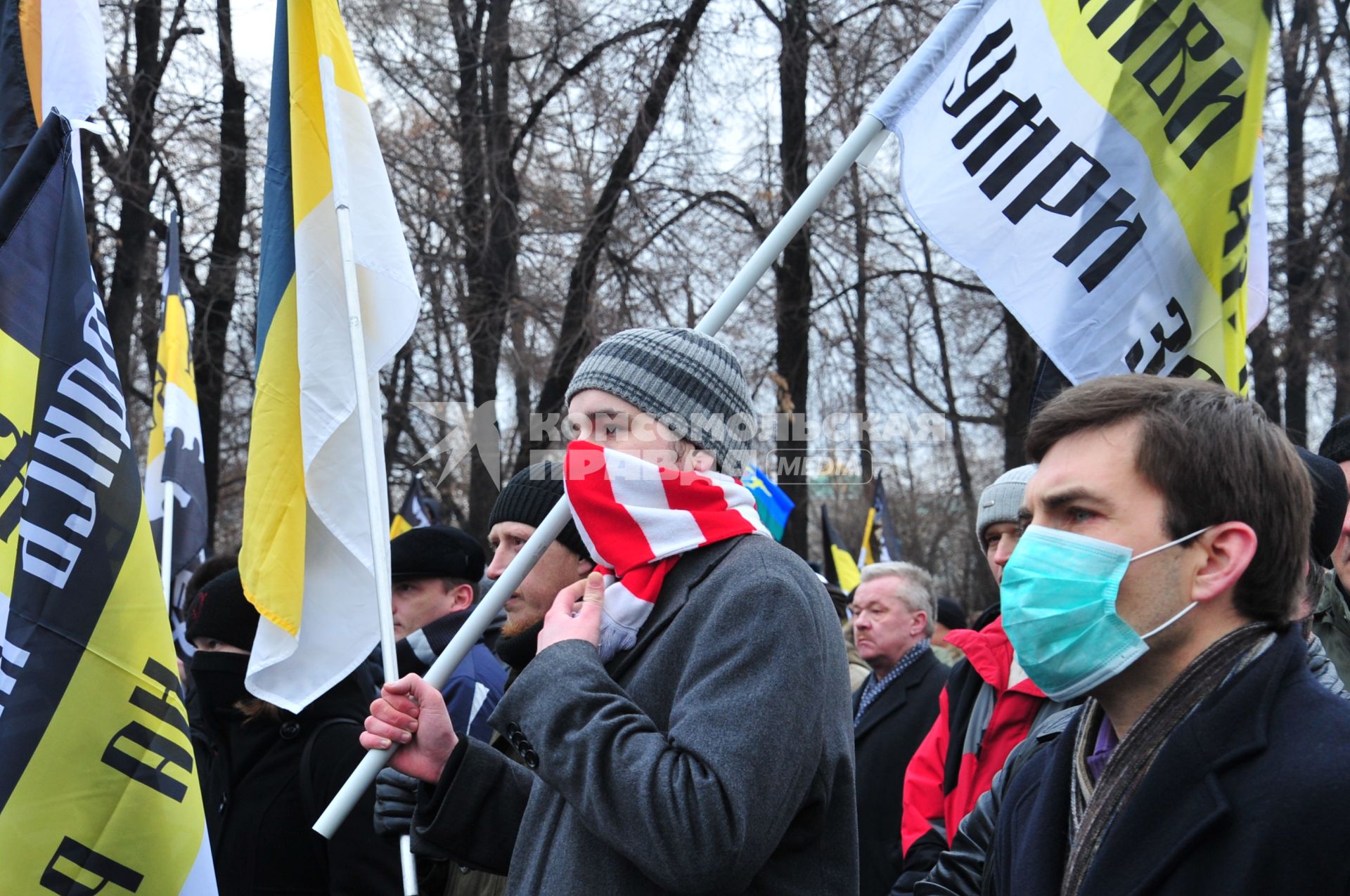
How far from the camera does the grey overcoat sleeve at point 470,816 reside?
2.70m

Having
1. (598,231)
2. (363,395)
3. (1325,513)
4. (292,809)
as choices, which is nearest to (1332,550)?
(1325,513)

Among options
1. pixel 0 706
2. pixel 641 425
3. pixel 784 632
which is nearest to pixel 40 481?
pixel 0 706

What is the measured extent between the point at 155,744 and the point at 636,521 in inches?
55.0

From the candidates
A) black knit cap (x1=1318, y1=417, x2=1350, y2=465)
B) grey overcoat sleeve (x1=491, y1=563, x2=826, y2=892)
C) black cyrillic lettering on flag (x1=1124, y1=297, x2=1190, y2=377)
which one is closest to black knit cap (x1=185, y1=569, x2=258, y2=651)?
grey overcoat sleeve (x1=491, y1=563, x2=826, y2=892)

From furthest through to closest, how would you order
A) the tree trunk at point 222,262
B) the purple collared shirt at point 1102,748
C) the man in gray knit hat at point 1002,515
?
the tree trunk at point 222,262, the man in gray knit hat at point 1002,515, the purple collared shirt at point 1102,748

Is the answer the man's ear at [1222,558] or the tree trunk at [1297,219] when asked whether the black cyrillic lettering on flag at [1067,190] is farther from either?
the tree trunk at [1297,219]

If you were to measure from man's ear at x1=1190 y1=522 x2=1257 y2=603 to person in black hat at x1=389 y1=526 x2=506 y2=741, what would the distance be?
109 inches

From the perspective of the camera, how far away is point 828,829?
2.24 meters

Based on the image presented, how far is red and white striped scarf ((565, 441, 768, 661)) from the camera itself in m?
2.31

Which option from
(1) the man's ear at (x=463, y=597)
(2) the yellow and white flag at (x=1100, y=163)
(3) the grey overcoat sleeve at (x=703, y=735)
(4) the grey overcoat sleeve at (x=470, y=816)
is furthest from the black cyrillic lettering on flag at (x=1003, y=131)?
(1) the man's ear at (x=463, y=597)

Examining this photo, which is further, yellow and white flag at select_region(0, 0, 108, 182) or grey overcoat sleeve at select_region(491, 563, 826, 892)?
yellow and white flag at select_region(0, 0, 108, 182)

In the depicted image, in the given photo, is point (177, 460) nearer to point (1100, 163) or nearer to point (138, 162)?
point (1100, 163)

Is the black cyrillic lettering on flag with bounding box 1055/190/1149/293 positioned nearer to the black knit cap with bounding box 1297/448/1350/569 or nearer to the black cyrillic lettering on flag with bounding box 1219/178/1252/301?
the black cyrillic lettering on flag with bounding box 1219/178/1252/301

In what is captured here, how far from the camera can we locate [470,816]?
8.88 feet
